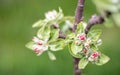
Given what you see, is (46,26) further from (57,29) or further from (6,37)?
(6,37)

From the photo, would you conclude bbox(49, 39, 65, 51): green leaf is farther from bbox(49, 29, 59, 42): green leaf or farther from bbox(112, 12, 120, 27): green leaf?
bbox(112, 12, 120, 27): green leaf

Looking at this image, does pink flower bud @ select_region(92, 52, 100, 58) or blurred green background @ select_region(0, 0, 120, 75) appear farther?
blurred green background @ select_region(0, 0, 120, 75)

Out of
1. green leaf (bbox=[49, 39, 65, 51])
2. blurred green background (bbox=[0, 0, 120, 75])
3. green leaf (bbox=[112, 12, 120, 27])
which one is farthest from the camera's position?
blurred green background (bbox=[0, 0, 120, 75])

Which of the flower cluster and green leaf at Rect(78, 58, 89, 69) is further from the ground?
the flower cluster

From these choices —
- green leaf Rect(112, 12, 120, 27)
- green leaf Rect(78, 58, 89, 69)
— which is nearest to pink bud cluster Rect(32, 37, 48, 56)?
green leaf Rect(78, 58, 89, 69)

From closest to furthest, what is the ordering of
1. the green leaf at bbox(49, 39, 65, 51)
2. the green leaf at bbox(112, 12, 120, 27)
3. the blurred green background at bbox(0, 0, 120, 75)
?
1. the green leaf at bbox(112, 12, 120, 27)
2. the green leaf at bbox(49, 39, 65, 51)
3. the blurred green background at bbox(0, 0, 120, 75)

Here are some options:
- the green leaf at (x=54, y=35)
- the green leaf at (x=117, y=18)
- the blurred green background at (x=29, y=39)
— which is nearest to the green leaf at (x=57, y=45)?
the green leaf at (x=54, y=35)

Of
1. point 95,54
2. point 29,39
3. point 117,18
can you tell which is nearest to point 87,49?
point 95,54

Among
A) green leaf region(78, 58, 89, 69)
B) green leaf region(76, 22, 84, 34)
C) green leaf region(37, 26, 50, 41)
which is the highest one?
green leaf region(37, 26, 50, 41)
